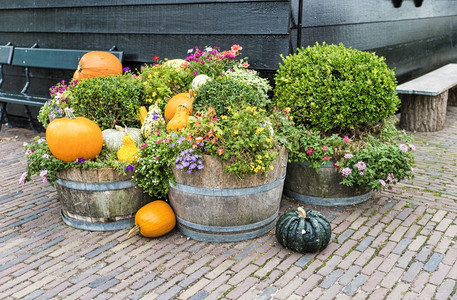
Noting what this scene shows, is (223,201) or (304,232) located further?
(223,201)

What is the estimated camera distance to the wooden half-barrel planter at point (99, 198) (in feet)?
12.7

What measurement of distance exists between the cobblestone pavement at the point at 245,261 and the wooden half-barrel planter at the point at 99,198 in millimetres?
106

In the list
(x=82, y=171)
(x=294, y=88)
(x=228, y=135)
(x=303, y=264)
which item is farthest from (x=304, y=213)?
(x=82, y=171)

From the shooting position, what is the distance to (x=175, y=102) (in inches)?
174

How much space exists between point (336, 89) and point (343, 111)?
0.74 feet

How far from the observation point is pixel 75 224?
4.13m

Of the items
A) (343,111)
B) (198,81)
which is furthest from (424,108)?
(198,81)

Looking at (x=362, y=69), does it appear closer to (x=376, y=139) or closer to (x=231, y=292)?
(x=376, y=139)

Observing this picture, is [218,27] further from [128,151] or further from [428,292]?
[428,292]

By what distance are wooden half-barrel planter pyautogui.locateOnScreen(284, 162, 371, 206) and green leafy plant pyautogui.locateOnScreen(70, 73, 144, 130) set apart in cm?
175

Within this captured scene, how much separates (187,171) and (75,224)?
1.32 m

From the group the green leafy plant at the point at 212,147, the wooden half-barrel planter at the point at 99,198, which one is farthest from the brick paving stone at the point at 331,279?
the wooden half-barrel planter at the point at 99,198

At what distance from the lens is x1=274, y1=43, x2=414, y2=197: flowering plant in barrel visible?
14.0 feet

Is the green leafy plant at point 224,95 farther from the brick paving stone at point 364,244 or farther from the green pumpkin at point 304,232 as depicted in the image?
the brick paving stone at point 364,244
